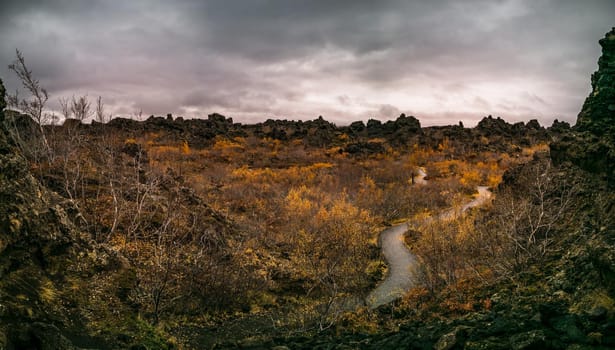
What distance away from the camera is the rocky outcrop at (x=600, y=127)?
32.5ft

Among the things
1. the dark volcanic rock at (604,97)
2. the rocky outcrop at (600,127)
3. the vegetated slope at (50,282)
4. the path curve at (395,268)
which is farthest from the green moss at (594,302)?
the path curve at (395,268)

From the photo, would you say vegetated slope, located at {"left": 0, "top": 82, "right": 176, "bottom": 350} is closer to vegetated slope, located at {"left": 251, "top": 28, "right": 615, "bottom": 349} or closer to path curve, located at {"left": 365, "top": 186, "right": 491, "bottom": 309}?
vegetated slope, located at {"left": 251, "top": 28, "right": 615, "bottom": 349}

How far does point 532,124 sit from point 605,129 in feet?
381

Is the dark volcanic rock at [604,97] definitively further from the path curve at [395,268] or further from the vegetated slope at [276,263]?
the path curve at [395,268]

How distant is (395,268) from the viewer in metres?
20.9

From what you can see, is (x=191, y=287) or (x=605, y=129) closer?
→ (x=605, y=129)

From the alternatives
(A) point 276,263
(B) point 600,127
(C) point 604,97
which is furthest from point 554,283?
(A) point 276,263

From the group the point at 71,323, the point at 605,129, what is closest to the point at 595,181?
the point at 605,129

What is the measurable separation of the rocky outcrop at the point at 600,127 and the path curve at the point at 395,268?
825 centimetres

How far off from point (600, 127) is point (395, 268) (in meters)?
12.6

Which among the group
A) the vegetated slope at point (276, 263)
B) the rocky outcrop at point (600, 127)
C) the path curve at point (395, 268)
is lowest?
the path curve at point (395, 268)

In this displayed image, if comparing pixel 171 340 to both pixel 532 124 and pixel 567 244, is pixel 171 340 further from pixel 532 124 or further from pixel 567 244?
pixel 532 124

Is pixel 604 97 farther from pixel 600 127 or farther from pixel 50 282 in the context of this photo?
pixel 50 282

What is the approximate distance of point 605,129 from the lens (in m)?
10.6
